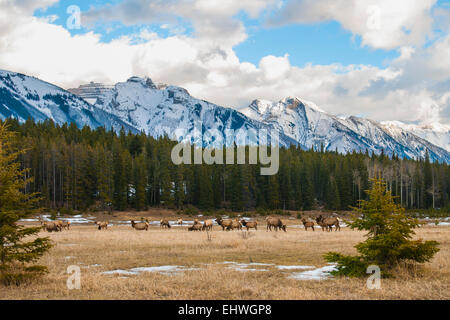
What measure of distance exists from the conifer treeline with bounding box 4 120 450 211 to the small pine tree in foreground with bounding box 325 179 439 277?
67.6m

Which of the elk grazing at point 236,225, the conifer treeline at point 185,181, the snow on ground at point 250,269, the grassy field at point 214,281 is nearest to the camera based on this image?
the grassy field at point 214,281

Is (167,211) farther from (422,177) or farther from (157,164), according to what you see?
(422,177)

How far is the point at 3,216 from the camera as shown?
43.7ft

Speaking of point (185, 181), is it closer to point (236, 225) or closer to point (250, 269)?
point (236, 225)

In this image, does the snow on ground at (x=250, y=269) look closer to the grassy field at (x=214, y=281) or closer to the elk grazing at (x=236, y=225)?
the grassy field at (x=214, y=281)

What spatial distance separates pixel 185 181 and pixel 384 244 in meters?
83.8

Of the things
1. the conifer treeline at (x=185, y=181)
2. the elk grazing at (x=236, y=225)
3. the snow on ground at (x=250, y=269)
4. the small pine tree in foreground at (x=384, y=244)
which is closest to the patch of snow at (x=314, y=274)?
the snow on ground at (x=250, y=269)

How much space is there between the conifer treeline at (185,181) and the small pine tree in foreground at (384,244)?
67.6 metres

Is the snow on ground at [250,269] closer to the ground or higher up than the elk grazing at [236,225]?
higher up

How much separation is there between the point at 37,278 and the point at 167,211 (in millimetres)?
69755

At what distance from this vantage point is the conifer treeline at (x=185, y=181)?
82062 millimetres

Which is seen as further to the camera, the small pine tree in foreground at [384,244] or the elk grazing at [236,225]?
the elk grazing at [236,225]

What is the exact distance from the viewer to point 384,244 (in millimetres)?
13945

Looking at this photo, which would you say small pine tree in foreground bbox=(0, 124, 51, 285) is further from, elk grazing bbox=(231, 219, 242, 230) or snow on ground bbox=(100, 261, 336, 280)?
elk grazing bbox=(231, 219, 242, 230)
